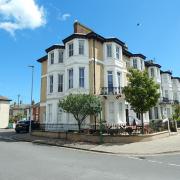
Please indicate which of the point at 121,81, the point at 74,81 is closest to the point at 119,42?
the point at 121,81

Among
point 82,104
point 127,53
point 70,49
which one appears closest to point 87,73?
point 70,49

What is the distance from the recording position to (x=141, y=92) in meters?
21.1

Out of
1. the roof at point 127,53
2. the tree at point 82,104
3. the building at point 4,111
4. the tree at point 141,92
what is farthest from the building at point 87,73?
the building at point 4,111

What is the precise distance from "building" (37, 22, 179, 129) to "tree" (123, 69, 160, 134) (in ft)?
9.91

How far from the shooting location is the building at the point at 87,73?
1035 inches

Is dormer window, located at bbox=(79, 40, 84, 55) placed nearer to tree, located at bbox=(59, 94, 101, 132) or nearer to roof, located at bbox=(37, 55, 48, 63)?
tree, located at bbox=(59, 94, 101, 132)

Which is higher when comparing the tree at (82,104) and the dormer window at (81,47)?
the dormer window at (81,47)

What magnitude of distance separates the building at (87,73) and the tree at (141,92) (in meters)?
3.02

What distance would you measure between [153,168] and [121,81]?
18951 mm

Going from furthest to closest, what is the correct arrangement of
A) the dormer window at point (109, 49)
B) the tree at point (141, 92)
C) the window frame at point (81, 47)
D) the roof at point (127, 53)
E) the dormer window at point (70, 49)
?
the roof at point (127, 53), the dormer window at point (109, 49), the dormer window at point (70, 49), the window frame at point (81, 47), the tree at point (141, 92)

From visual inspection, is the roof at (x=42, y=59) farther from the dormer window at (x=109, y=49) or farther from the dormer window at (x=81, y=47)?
the dormer window at (x=109, y=49)

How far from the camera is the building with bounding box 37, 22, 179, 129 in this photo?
26.3 m

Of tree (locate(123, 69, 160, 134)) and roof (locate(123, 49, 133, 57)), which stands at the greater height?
roof (locate(123, 49, 133, 57))

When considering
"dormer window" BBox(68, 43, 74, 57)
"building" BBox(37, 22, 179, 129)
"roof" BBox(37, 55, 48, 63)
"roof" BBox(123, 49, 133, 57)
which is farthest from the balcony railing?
"roof" BBox(37, 55, 48, 63)
